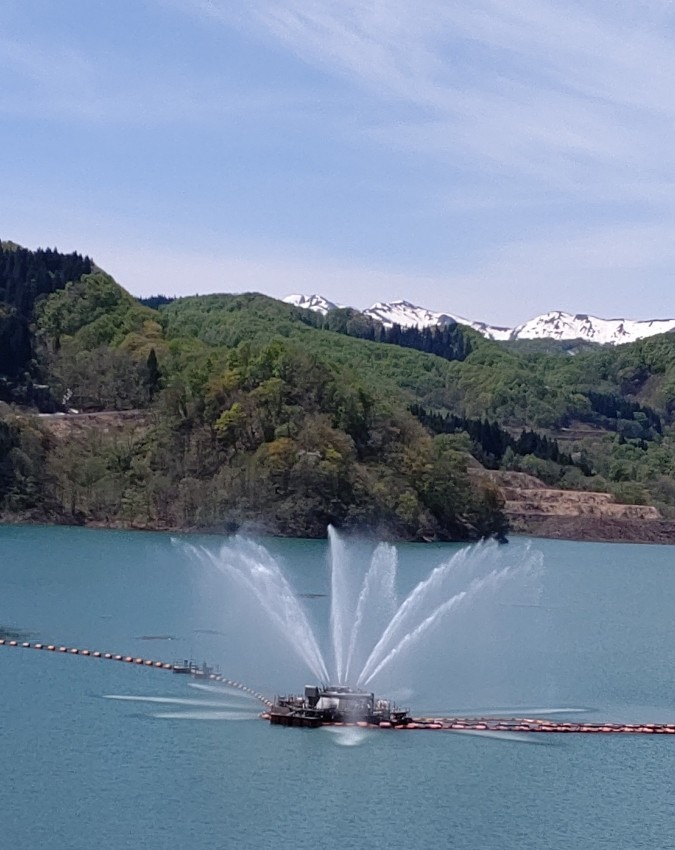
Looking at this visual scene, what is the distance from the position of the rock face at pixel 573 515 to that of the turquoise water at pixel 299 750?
104 metres

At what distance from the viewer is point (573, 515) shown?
190 metres

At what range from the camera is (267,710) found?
5147 centimetres

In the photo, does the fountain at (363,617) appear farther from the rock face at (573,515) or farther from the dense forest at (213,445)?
the rock face at (573,515)

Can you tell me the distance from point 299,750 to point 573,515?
147 m

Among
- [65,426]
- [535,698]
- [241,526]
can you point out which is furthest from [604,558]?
[535,698]

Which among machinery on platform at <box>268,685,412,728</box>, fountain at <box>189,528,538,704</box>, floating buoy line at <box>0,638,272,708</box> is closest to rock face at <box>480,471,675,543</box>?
fountain at <box>189,528,538,704</box>

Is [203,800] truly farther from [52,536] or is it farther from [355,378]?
[355,378]

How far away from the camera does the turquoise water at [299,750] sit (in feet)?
131

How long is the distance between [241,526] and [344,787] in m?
103

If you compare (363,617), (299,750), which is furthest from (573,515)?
(299,750)

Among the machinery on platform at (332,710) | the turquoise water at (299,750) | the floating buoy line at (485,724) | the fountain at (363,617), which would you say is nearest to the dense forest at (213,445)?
the fountain at (363,617)

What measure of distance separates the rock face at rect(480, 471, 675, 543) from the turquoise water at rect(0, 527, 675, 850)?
104124 millimetres

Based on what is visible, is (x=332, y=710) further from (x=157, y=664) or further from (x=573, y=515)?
(x=573, y=515)

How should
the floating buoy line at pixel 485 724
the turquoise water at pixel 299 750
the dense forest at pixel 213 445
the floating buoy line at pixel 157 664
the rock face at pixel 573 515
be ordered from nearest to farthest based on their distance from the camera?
1. the turquoise water at pixel 299 750
2. the floating buoy line at pixel 485 724
3. the floating buoy line at pixel 157 664
4. the dense forest at pixel 213 445
5. the rock face at pixel 573 515
